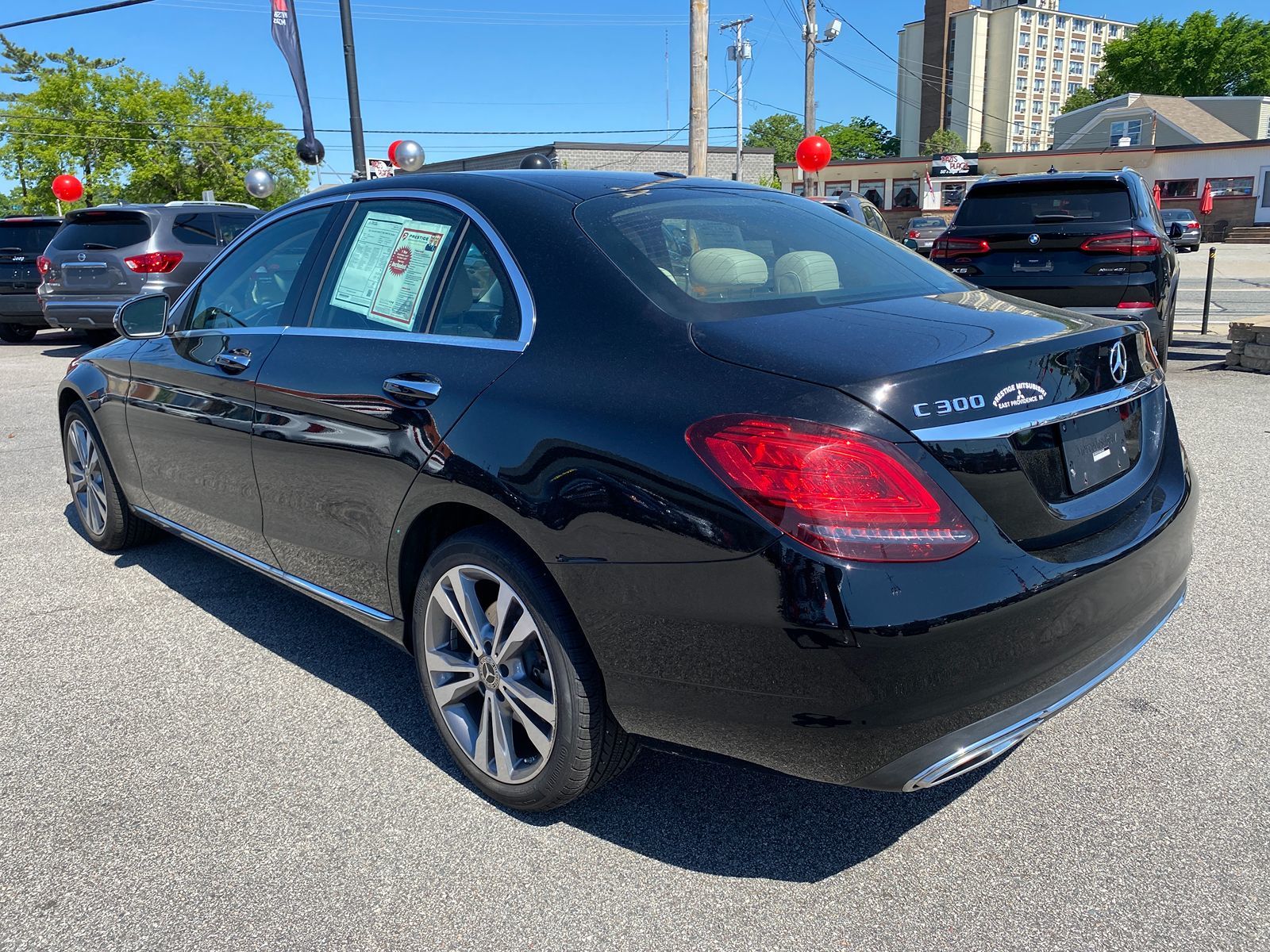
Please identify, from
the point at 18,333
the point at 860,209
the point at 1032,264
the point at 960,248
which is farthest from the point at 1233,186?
the point at 18,333

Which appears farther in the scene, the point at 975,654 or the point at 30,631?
the point at 30,631

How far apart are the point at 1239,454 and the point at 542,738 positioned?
18.3 ft

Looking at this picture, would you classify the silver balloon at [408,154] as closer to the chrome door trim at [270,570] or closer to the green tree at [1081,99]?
the chrome door trim at [270,570]

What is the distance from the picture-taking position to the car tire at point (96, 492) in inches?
186

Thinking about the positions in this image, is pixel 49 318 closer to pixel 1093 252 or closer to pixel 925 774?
pixel 1093 252

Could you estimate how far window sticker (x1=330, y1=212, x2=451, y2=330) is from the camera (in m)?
2.99

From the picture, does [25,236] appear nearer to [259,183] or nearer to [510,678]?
[259,183]

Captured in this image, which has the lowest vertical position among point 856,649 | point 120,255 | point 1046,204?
point 856,649

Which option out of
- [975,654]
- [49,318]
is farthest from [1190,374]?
[49,318]

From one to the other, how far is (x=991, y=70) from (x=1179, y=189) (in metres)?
83.8

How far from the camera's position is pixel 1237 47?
249 ft

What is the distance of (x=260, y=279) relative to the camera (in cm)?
374

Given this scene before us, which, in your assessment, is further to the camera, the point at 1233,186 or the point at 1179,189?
the point at 1179,189

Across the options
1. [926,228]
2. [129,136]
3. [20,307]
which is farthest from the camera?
[129,136]
